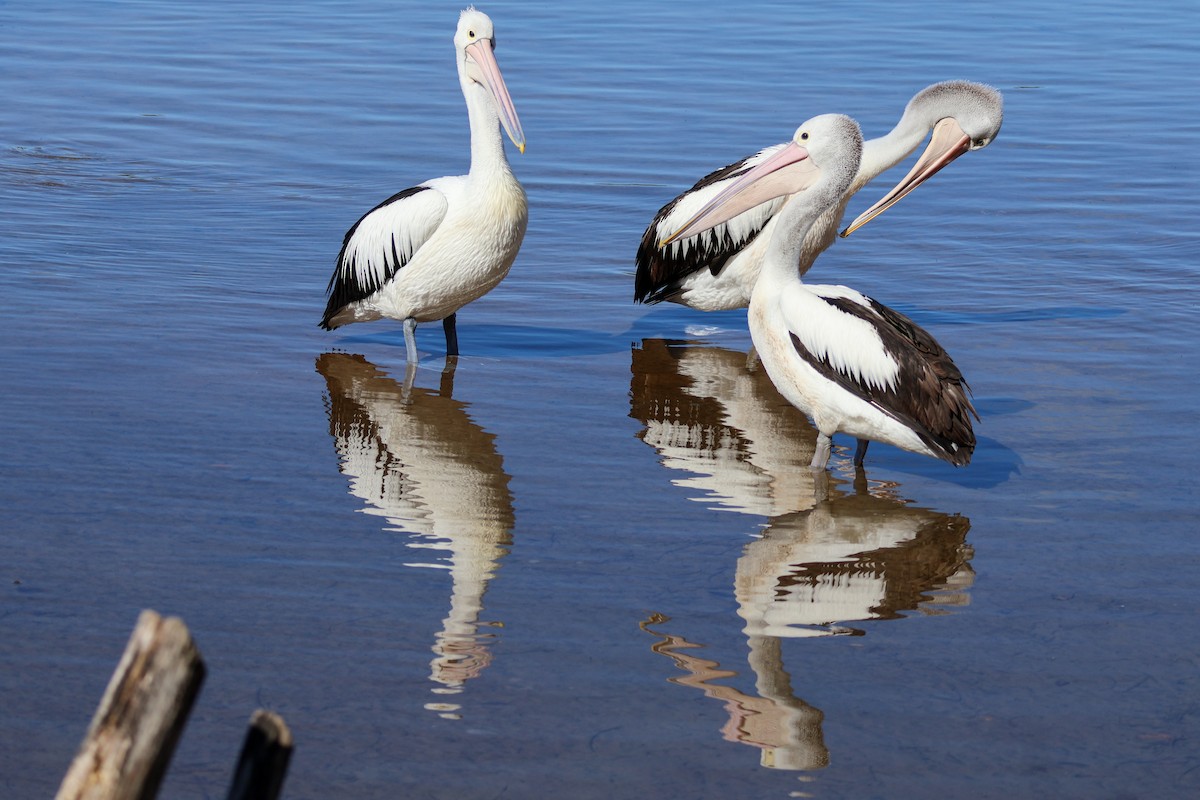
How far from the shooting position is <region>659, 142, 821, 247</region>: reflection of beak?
19.4 feet

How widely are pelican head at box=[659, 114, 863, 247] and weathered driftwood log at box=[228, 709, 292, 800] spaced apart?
13.5 ft

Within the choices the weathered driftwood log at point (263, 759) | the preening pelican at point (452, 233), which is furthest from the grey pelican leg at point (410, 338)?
the weathered driftwood log at point (263, 759)

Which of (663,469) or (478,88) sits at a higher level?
(478,88)

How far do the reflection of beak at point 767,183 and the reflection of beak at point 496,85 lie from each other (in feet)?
3.12

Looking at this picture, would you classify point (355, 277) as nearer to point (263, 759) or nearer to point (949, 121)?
point (949, 121)

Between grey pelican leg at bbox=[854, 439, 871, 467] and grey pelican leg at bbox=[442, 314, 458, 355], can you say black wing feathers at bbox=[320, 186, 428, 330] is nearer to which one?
grey pelican leg at bbox=[442, 314, 458, 355]

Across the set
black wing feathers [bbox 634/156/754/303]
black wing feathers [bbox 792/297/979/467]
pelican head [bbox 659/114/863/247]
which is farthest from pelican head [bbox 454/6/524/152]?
black wing feathers [bbox 792/297/979/467]

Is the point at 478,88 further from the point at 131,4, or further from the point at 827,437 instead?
the point at 131,4

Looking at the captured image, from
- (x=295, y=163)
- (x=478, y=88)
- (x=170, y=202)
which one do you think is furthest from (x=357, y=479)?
(x=295, y=163)

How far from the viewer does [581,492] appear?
17.3 feet

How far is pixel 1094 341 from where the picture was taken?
23.5ft

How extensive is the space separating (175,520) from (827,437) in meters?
2.18

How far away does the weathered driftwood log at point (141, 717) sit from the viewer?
6.33ft

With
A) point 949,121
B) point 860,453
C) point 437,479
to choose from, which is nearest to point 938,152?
A: point 949,121
